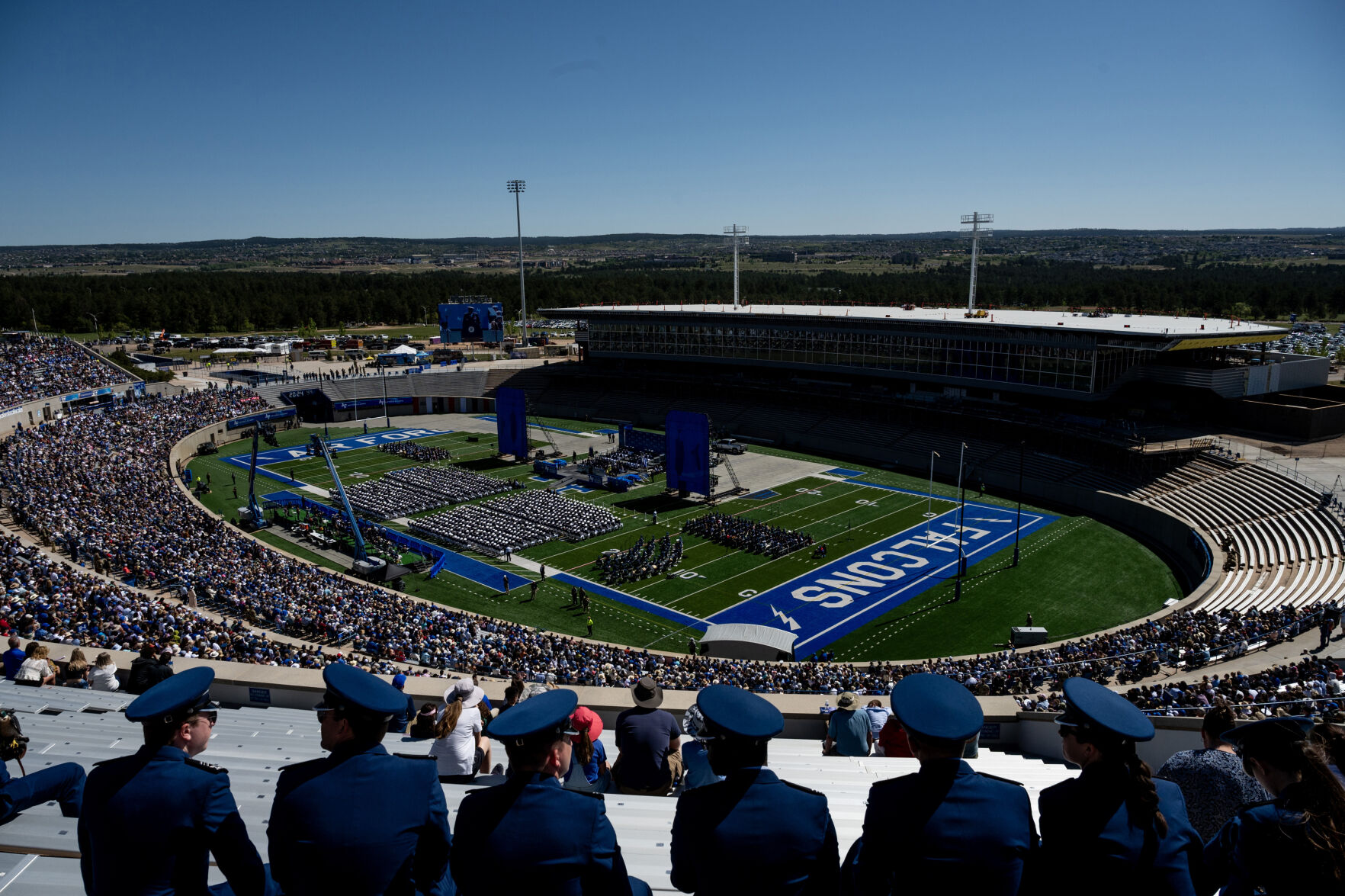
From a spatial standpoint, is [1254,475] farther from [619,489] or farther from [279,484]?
[279,484]

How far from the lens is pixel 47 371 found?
62.5m

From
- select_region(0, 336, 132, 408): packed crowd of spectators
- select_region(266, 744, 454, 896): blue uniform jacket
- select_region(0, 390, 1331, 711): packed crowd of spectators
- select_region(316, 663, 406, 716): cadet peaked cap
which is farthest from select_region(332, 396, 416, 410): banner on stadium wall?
select_region(266, 744, 454, 896): blue uniform jacket

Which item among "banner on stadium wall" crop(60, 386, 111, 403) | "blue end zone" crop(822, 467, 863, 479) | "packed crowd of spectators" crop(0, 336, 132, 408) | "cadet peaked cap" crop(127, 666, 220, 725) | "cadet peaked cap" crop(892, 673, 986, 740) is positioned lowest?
"blue end zone" crop(822, 467, 863, 479)

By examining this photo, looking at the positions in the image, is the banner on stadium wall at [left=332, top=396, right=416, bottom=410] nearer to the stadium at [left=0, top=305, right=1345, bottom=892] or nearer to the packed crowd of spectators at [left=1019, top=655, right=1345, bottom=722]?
the stadium at [left=0, top=305, right=1345, bottom=892]

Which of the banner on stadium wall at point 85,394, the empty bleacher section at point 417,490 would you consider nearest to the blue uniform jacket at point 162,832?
the empty bleacher section at point 417,490

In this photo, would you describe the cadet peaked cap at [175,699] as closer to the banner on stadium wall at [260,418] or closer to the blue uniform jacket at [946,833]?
the blue uniform jacket at [946,833]

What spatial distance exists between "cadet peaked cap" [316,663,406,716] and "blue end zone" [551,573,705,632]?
2519 centimetres

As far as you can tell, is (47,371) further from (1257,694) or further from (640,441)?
(1257,694)

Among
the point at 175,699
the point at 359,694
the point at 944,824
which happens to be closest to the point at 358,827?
the point at 359,694

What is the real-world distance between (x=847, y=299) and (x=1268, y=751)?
145174mm

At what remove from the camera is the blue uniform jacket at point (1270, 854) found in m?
3.48

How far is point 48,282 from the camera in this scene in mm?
141625

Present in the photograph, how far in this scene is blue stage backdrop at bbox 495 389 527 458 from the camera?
5102 cm

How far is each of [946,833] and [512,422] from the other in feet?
160
